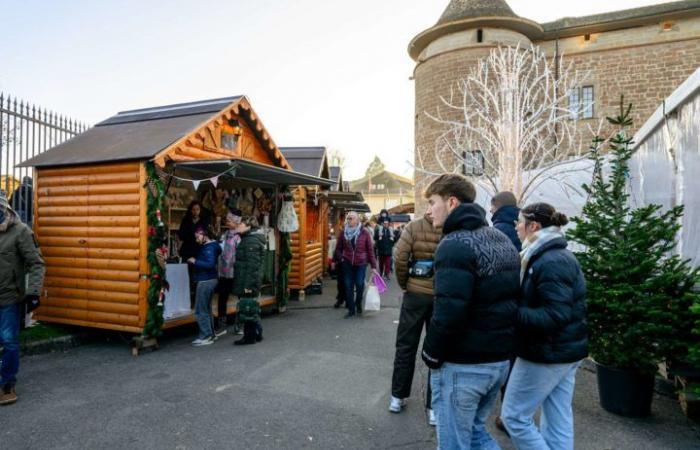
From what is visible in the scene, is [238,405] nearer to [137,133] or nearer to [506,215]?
[506,215]

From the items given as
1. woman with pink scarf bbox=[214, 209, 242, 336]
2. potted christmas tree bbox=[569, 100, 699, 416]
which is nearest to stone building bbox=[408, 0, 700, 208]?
woman with pink scarf bbox=[214, 209, 242, 336]

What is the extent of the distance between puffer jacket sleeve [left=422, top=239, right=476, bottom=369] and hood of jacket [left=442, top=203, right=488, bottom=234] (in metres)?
0.13

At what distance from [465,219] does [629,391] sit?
10.7 ft

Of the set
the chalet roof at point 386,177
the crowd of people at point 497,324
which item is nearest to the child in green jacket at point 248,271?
the crowd of people at point 497,324

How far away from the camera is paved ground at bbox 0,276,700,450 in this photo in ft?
12.7

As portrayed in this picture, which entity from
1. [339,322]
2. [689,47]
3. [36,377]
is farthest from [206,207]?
[689,47]

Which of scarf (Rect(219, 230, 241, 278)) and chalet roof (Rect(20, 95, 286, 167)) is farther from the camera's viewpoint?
scarf (Rect(219, 230, 241, 278))

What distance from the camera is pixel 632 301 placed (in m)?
4.32

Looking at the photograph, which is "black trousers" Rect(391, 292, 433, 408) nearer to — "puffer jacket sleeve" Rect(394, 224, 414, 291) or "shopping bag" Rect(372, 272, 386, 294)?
"puffer jacket sleeve" Rect(394, 224, 414, 291)

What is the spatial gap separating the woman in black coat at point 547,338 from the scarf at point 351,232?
6.15 meters

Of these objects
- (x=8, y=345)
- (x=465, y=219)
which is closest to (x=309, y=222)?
(x=8, y=345)

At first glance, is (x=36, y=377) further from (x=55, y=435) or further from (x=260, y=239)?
(x=260, y=239)

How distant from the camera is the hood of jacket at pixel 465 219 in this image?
7.80ft

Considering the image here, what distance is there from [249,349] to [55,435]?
119 inches
